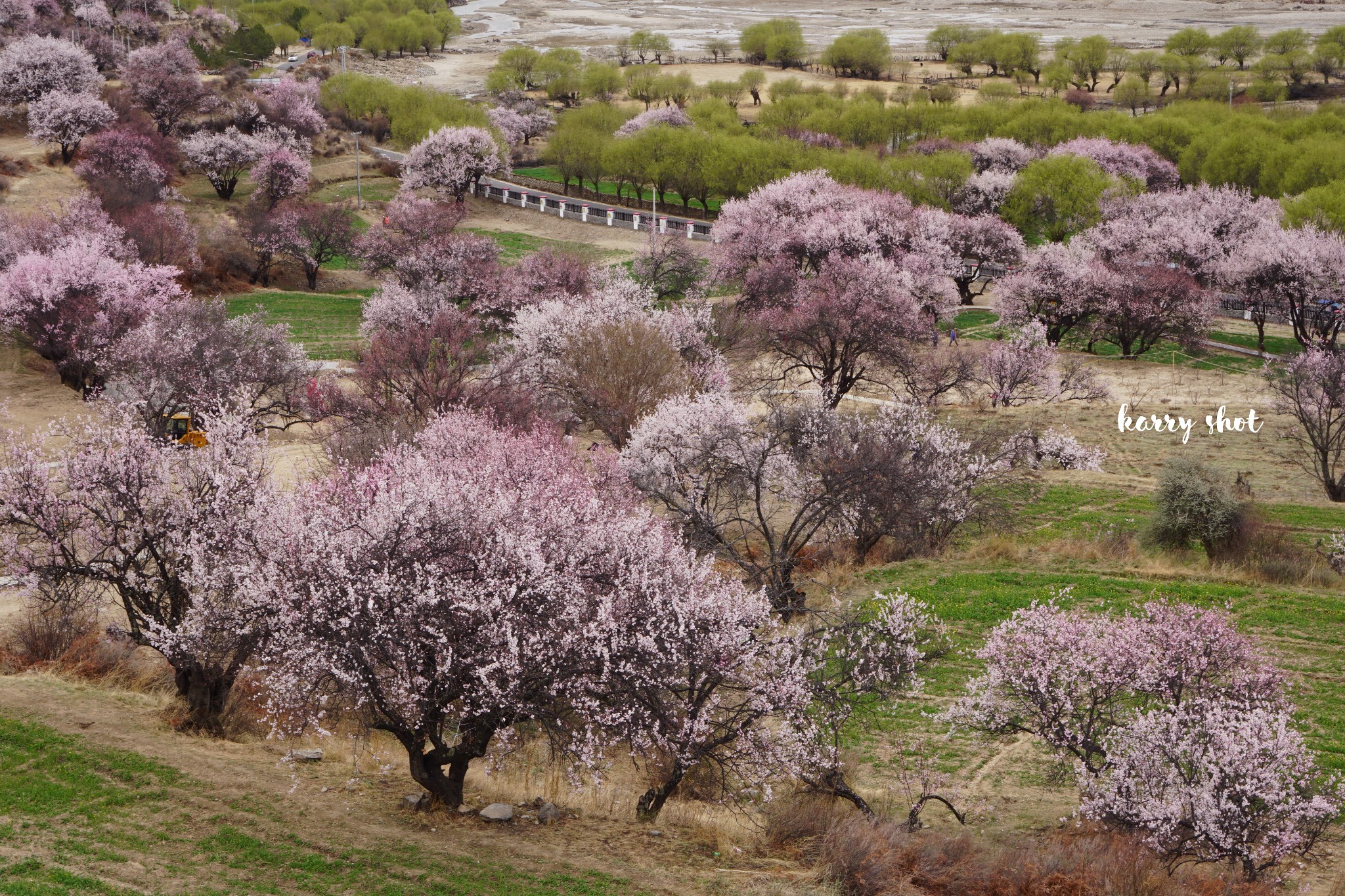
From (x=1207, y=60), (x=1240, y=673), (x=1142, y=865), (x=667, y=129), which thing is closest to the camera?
(x=1142, y=865)

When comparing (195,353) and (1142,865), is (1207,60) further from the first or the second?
(1142,865)

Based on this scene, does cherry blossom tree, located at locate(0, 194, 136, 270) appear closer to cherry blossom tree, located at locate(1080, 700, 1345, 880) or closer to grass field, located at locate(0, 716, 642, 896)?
grass field, located at locate(0, 716, 642, 896)

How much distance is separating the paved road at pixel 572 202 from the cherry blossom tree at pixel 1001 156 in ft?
68.6

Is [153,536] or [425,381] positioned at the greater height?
[153,536]

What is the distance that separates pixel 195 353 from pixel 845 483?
2448 centimetres

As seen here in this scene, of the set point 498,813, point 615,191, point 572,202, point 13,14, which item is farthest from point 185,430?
point 13,14

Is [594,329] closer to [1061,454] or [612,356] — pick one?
[612,356]

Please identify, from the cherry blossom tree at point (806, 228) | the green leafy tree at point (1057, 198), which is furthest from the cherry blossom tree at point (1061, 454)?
the green leafy tree at point (1057, 198)

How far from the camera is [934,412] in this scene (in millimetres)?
44500

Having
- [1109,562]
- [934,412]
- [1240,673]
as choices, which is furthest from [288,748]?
[934,412]

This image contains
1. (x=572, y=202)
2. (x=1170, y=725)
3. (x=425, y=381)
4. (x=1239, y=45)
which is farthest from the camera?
(x=1239, y=45)

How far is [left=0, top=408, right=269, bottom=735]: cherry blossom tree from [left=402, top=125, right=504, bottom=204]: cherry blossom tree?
60.1 metres

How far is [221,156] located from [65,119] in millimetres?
8563

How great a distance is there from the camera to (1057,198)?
71125mm
